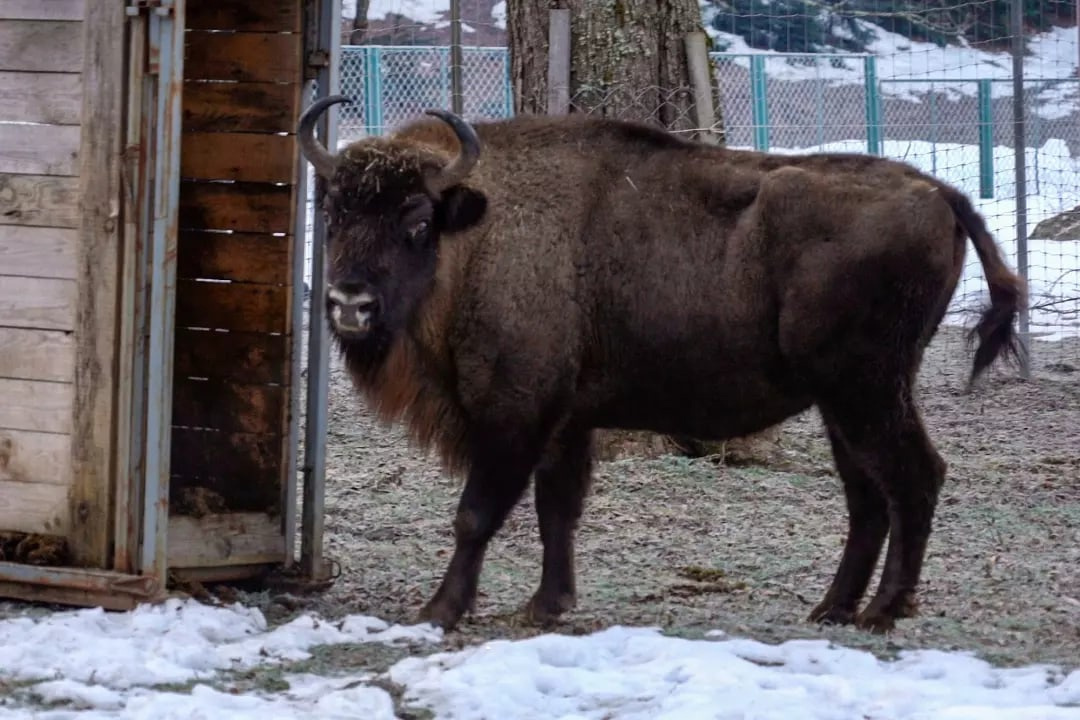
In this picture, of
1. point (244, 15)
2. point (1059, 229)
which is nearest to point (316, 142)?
point (244, 15)

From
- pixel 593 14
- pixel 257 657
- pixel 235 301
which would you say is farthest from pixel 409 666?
pixel 593 14

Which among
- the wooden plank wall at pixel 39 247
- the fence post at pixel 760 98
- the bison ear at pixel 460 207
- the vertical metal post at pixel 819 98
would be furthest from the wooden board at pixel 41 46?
the vertical metal post at pixel 819 98

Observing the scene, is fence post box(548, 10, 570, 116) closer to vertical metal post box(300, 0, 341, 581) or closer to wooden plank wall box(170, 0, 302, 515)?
vertical metal post box(300, 0, 341, 581)

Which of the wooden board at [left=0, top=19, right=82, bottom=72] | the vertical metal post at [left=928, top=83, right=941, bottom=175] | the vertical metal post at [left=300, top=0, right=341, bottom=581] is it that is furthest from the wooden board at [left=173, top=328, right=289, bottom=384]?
the vertical metal post at [left=928, top=83, right=941, bottom=175]

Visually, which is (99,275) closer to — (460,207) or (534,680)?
(460,207)

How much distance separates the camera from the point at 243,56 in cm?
648

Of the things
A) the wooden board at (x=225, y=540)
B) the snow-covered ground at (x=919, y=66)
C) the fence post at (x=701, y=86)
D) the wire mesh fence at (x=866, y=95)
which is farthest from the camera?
the snow-covered ground at (x=919, y=66)

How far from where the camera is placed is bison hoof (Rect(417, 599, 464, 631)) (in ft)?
18.9

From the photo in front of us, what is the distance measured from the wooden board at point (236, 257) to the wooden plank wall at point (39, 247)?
83 cm

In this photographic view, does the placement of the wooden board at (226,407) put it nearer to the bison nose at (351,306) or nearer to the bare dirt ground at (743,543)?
the bare dirt ground at (743,543)

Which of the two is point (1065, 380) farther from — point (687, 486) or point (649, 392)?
point (649, 392)

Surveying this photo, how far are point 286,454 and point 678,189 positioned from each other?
74.3 inches

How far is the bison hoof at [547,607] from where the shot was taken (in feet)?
19.3

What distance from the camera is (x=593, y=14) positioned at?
8.31 metres
